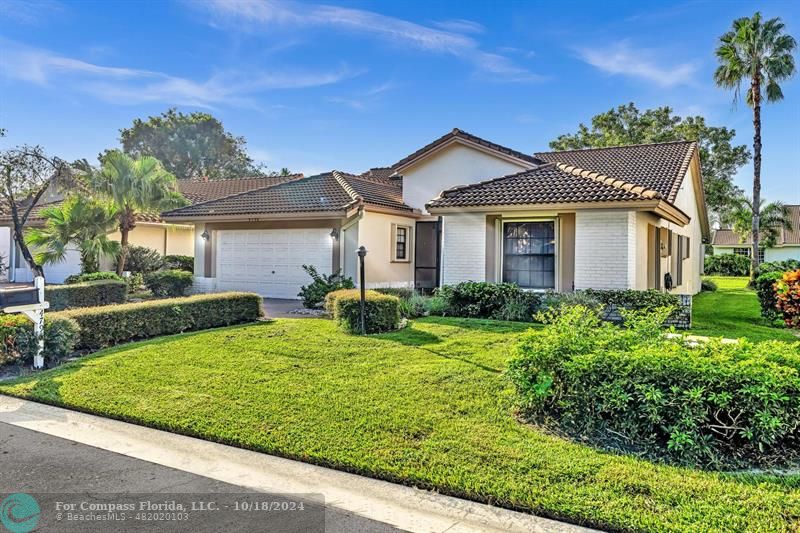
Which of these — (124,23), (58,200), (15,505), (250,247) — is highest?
(124,23)

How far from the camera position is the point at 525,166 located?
706 inches

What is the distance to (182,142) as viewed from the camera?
51.4 meters

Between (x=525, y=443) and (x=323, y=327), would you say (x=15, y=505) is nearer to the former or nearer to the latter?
(x=525, y=443)

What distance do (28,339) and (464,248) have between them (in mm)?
10056

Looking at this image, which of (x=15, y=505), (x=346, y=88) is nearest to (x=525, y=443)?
(x=15, y=505)

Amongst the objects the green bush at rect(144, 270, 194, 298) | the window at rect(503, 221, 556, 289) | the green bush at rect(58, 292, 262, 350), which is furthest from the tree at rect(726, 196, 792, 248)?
the green bush at rect(58, 292, 262, 350)

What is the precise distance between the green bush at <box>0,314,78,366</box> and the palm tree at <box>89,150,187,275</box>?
11292 mm

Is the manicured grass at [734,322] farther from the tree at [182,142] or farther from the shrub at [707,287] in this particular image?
the tree at [182,142]

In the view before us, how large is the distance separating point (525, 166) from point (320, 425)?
47.6 ft

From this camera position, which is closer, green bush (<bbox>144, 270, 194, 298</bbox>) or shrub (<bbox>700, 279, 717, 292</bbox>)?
green bush (<bbox>144, 270, 194, 298</bbox>)

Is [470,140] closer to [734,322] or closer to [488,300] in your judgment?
[488,300]

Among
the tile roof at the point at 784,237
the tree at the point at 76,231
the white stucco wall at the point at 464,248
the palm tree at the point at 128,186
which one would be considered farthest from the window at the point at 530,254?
the tile roof at the point at 784,237

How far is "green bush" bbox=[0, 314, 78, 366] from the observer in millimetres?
8211

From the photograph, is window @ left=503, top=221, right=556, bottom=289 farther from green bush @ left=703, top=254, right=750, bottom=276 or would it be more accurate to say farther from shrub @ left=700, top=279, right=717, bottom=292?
green bush @ left=703, top=254, right=750, bottom=276
